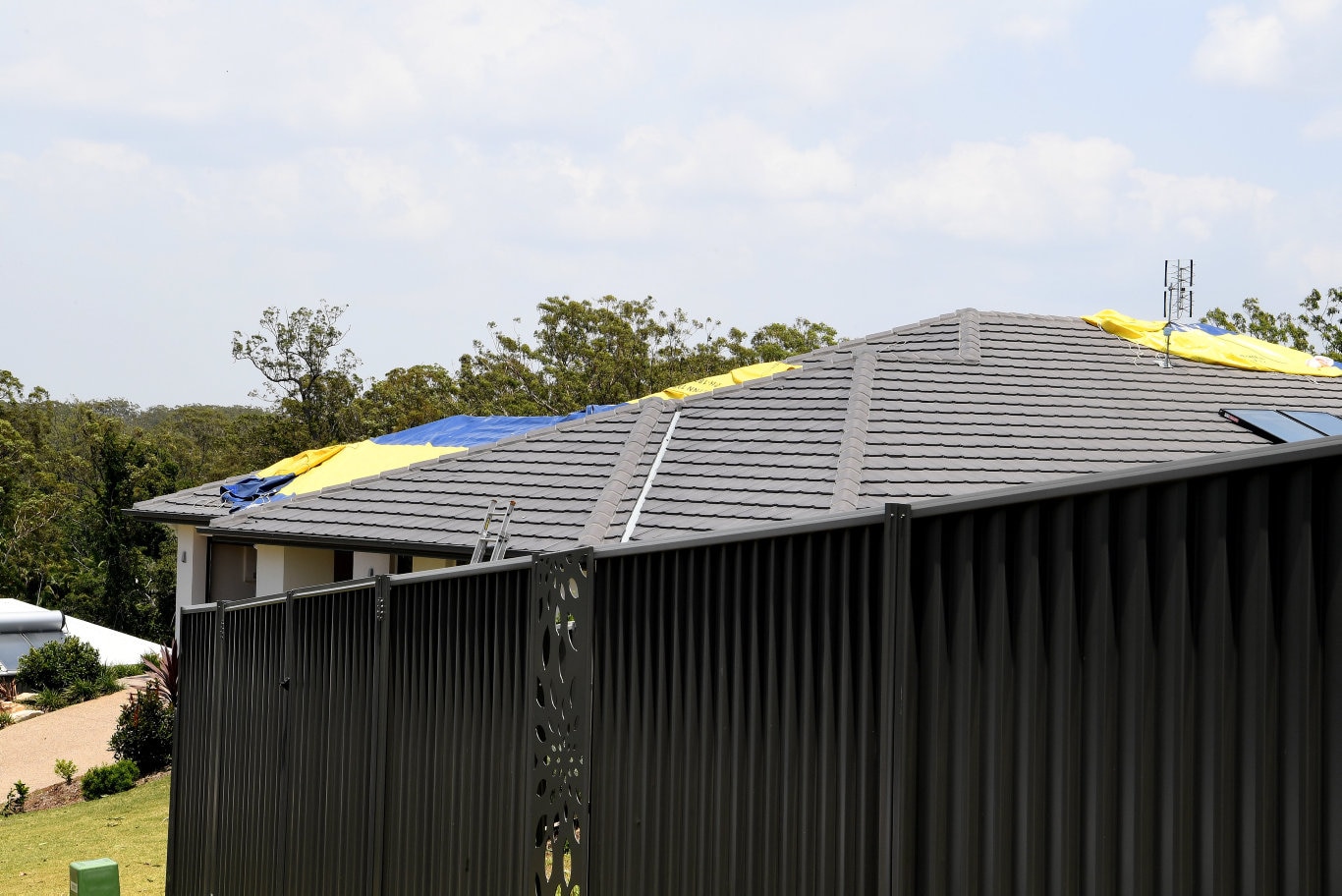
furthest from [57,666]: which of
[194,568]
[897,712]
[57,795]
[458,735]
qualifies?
[897,712]

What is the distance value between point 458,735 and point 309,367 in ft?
142

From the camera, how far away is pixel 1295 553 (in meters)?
1.91

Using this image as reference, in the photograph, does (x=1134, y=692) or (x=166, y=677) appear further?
(x=166, y=677)

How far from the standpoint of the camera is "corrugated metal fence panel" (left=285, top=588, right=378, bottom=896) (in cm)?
592

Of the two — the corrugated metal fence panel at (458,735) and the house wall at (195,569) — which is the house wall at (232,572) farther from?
the corrugated metal fence panel at (458,735)

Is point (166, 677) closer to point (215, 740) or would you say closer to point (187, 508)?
point (187, 508)

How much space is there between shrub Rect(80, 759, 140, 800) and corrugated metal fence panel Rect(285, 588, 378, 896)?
13922mm

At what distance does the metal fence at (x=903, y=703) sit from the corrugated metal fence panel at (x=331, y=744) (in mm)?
207

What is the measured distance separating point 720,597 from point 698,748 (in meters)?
0.45

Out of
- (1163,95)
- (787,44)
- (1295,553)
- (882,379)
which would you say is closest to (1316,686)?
(1295,553)

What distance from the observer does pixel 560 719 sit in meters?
4.23

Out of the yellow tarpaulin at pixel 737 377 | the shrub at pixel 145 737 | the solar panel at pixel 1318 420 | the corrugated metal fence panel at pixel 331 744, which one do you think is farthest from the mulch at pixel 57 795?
the solar panel at pixel 1318 420

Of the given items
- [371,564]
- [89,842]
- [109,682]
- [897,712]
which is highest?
[897,712]

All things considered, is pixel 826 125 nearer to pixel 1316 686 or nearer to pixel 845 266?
pixel 845 266
